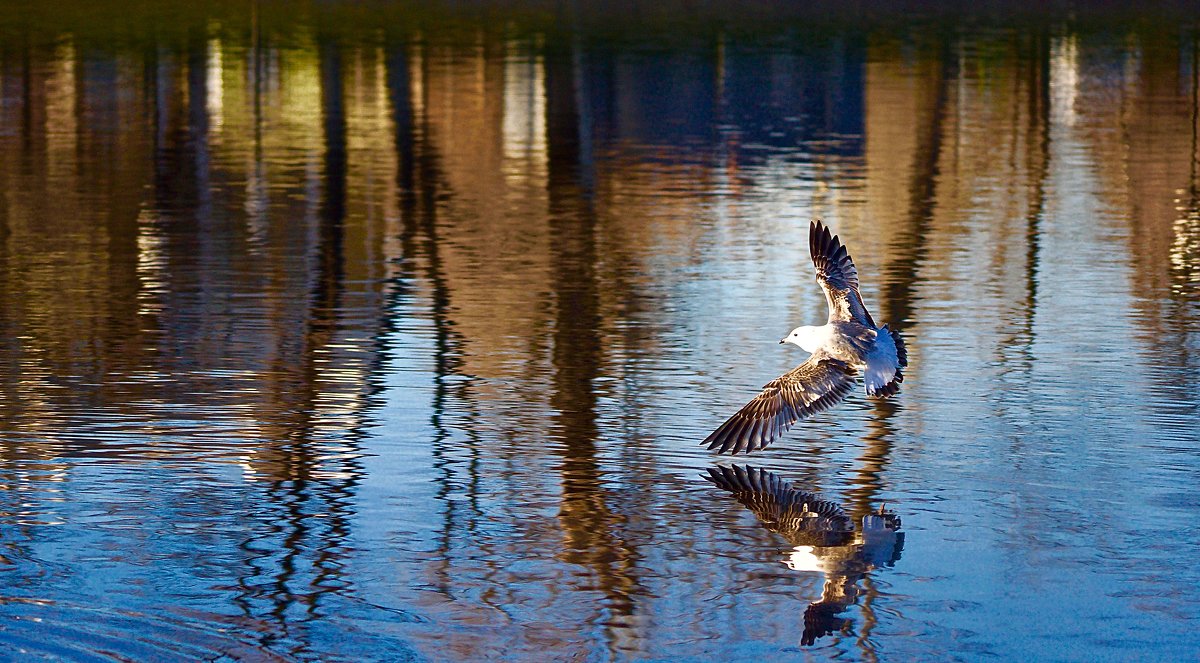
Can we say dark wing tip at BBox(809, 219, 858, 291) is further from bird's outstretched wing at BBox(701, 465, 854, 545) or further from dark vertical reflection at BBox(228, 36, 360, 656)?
dark vertical reflection at BBox(228, 36, 360, 656)

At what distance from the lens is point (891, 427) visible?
1165 centimetres

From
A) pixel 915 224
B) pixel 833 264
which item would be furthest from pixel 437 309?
pixel 915 224

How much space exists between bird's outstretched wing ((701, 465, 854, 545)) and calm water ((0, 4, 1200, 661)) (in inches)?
4.8

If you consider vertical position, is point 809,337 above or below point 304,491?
above

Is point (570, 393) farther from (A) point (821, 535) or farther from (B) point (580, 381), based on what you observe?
(A) point (821, 535)

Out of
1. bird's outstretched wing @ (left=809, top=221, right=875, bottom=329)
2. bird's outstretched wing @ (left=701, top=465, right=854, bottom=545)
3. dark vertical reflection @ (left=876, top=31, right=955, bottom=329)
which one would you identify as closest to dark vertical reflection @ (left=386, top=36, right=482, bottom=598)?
bird's outstretched wing @ (left=701, top=465, right=854, bottom=545)

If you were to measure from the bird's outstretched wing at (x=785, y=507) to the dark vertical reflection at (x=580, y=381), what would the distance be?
75cm

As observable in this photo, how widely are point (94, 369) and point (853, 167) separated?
1519 centimetres

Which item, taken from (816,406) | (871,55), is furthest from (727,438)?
(871,55)

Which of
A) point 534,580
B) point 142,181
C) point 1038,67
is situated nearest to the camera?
point 534,580

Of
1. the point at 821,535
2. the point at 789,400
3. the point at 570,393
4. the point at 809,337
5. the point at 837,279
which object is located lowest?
the point at 821,535

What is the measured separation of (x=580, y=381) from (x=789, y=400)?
2.80 meters

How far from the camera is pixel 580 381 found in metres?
12.9

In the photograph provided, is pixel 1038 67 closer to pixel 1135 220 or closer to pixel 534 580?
pixel 1135 220
